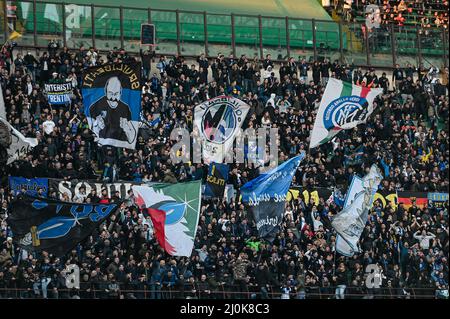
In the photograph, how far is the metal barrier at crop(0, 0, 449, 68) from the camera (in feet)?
182

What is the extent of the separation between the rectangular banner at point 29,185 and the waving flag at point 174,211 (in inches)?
93.2

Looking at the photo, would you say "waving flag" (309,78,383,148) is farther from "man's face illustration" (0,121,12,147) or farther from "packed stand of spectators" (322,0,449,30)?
"man's face illustration" (0,121,12,147)

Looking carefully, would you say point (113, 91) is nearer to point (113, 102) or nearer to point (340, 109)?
point (113, 102)

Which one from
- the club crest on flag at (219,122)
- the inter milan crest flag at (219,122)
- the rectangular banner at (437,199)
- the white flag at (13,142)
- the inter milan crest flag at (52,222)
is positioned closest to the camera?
the inter milan crest flag at (52,222)

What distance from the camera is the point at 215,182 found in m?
50.5

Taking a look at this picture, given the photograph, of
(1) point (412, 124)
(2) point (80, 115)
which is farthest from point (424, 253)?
(2) point (80, 115)

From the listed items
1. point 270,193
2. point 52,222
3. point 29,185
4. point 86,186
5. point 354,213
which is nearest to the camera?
point 52,222

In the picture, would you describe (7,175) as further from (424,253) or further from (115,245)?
(424,253)

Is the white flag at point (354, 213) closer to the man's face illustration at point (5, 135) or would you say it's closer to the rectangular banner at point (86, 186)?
the rectangular banner at point (86, 186)

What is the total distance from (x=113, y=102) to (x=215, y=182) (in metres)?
3.86

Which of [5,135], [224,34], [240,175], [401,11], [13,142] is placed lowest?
[240,175]

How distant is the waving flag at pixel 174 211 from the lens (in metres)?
47.1

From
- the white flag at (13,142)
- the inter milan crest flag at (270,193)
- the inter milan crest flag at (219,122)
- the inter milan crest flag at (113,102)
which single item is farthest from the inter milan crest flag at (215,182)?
the white flag at (13,142)

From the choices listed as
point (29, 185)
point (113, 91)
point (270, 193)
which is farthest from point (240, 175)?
point (29, 185)
